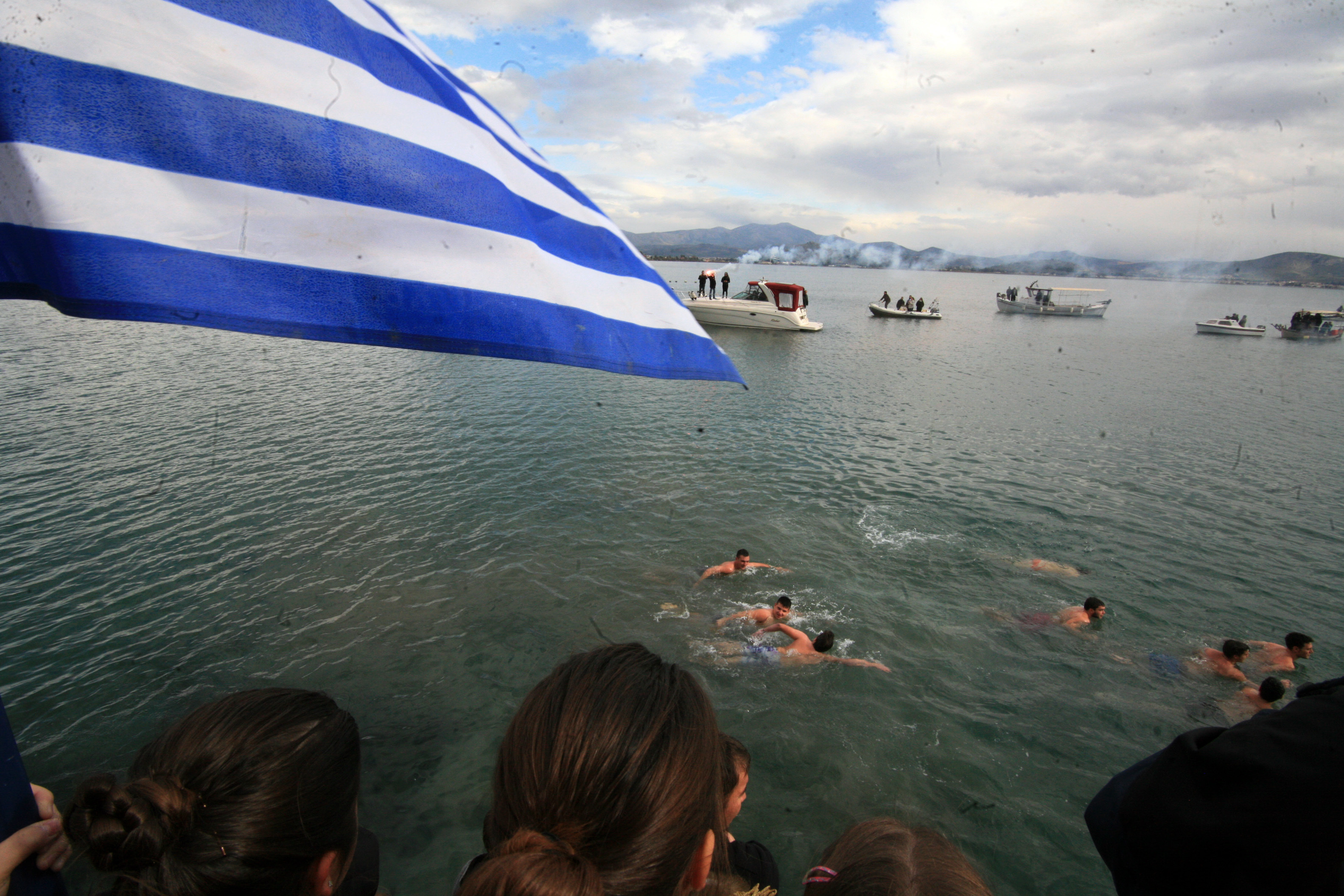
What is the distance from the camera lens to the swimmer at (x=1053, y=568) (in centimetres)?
991

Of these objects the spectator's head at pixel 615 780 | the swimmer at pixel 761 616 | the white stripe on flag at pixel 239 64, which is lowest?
the swimmer at pixel 761 616

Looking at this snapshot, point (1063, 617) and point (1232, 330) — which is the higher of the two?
point (1232, 330)

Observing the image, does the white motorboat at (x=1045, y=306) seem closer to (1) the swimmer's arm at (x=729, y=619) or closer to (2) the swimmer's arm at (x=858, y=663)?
(2) the swimmer's arm at (x=858, y=663)

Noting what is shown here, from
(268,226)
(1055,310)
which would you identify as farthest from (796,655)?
(1055,310)

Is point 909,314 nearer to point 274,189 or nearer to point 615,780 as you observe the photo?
point 274,189

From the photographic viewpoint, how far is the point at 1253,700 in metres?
7.27

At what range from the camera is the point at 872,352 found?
107 ft

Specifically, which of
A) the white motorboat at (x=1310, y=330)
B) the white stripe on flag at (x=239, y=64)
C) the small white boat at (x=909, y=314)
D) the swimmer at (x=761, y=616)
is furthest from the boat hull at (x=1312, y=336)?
the white stripe on flag at (x=239, y=64)

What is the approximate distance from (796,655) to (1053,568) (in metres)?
5.41

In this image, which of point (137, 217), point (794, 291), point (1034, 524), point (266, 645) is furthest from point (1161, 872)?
point (794, 291)

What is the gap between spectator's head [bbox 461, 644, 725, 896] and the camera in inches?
54.8

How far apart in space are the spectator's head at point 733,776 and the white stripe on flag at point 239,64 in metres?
3.06

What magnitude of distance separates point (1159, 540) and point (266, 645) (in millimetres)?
14695

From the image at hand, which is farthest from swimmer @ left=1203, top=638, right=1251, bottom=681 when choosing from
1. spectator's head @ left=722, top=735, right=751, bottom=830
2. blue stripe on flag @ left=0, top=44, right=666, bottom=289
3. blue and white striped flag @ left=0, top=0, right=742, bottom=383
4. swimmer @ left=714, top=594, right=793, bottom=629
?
blue stripe on flag @ left=0, top=44, right=666, bottom=289
